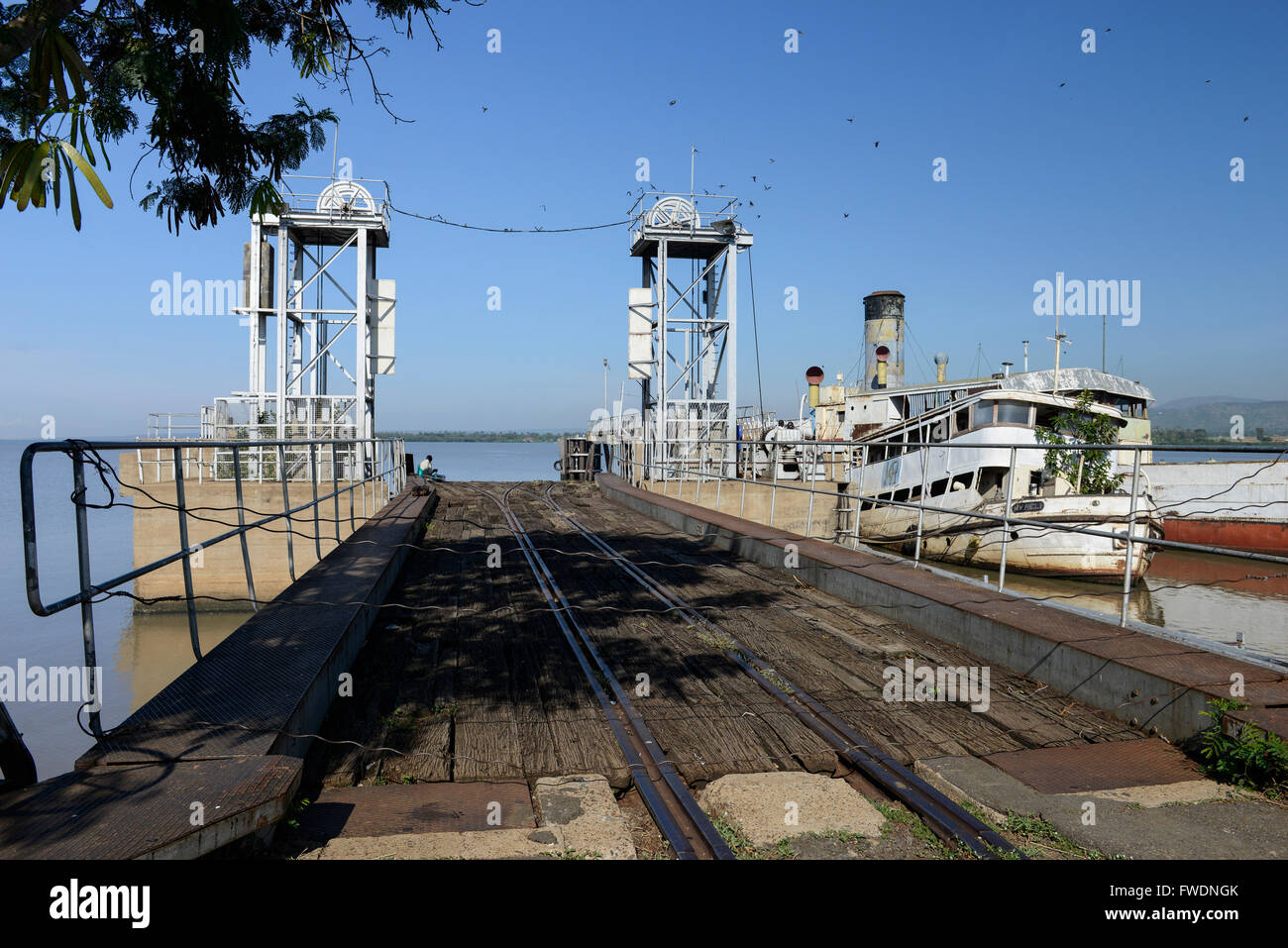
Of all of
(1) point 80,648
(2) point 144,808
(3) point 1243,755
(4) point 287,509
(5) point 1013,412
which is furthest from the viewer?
(5) point 1013,412

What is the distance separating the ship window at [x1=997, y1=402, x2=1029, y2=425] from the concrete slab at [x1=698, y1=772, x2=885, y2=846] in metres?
18.9

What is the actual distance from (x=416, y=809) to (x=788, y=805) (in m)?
1.69

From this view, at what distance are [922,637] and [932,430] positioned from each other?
18.7 meters

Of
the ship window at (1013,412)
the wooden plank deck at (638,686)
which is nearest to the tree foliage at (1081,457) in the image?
the ship window at (1013,412)

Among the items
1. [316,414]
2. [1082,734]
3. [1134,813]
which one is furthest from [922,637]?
[316,414]

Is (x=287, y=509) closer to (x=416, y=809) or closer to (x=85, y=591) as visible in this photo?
(x=85, y=591)

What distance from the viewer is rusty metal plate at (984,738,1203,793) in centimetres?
403

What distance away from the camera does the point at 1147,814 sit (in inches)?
144

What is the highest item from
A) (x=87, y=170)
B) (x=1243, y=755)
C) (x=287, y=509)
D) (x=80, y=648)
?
(x=87, y=170)

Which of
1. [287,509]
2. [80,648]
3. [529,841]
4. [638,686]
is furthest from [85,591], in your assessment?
[80,648]

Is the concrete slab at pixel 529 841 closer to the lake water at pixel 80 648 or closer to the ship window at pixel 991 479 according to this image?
the lake water at pixel 80 648

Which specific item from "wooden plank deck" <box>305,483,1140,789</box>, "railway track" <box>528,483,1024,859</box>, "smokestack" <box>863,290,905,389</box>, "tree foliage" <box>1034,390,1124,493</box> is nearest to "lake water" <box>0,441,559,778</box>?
"wooden plank deck" <box>305,483,1140,789</box>

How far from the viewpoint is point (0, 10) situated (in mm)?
4777

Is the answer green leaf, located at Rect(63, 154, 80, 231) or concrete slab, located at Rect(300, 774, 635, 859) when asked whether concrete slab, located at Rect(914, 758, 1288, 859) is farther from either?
green leaf, located at Rect(63, 154, 80, 231)
